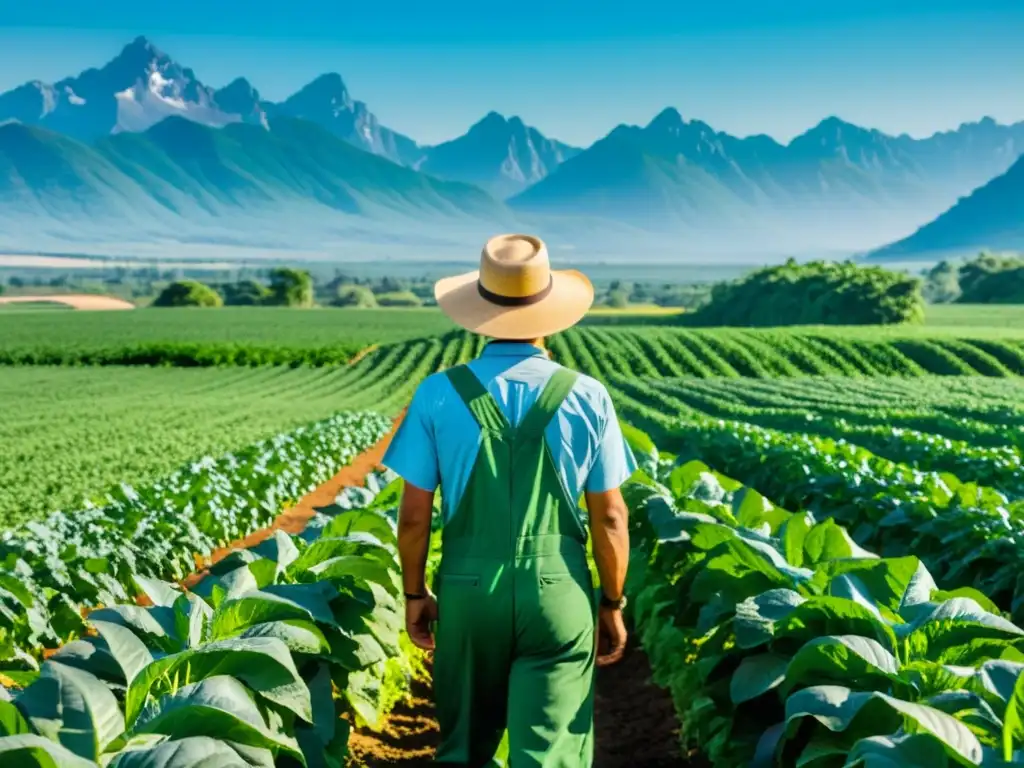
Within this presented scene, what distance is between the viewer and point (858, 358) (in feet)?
152

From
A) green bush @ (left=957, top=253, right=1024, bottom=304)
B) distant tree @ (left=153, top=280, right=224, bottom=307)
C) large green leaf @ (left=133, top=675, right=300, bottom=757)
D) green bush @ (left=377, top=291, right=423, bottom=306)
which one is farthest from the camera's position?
green bush @ (left=377, top=291, right=423, bottom=306)

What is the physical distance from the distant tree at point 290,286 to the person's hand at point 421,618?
372ft

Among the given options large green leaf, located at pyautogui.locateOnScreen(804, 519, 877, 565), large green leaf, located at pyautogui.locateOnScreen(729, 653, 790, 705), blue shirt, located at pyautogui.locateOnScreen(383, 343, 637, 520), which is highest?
blue shirt, located at pyautogui.locateOnScreen(383, 343, 637, 520)

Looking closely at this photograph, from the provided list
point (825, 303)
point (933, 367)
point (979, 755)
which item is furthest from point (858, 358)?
point (979, 755)

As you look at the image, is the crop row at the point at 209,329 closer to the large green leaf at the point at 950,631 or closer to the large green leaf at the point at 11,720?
the large green leaf at the point at 950,631

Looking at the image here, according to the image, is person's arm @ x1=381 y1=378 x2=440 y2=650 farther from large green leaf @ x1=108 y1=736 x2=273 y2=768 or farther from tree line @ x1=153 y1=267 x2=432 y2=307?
tree line @ x1=153 y1=267 x2=432 y2=307

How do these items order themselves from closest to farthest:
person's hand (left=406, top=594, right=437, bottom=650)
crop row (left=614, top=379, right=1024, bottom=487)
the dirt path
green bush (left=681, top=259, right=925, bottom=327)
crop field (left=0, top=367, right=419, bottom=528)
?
person's hand (left=406, top=594, right=437, bottom=650) < the dirt path < crop row (left=614, top=379, right=1024, bottom=487) < crop field (left=0, top=367, right=419, bottom=528) < green bush (left=681, top=259, right=925, bottom=327)

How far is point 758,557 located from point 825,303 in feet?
226

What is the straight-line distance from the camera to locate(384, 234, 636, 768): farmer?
316 cm

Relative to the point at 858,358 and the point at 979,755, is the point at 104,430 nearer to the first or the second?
the point at 979,755

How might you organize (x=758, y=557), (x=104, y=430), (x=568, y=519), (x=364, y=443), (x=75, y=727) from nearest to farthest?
(x=75, y=727) < (x=568, y=519) < (x=758, y=557) < (x=364, y=443) < (x=104, y=430)

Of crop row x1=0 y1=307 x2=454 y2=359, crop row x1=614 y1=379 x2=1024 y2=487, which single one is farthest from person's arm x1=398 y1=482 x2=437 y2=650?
crop row x1=0 y1=307 x2=454 y2=359

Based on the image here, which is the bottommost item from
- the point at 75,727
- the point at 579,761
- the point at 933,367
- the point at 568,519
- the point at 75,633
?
the point at 933,367

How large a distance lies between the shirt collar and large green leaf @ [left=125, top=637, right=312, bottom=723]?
3.55 ft
